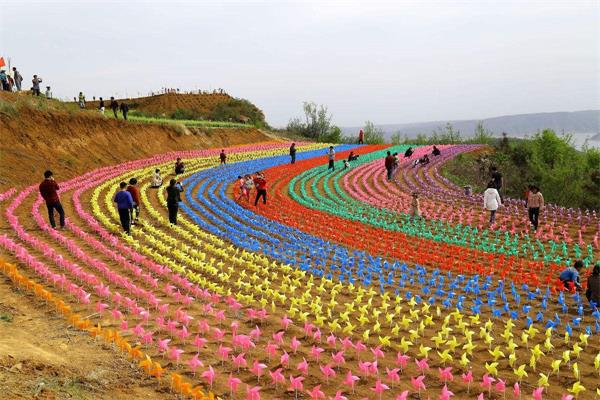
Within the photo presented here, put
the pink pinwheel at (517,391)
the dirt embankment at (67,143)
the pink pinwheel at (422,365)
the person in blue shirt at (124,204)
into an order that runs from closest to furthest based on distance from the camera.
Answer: the pink pinwheel at (517,391), the pink pinwheel at (422,365), the person in blue shirt at (124,204), the dirt embankment at (67,143)

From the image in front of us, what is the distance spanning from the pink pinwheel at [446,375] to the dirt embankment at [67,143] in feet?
59.0

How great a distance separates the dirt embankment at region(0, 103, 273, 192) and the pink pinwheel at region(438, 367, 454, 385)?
59.0 feet

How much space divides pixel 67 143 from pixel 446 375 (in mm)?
24543

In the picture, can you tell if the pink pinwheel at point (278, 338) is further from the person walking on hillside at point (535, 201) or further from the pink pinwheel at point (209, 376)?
the person walking on hillside at point (535, 201)

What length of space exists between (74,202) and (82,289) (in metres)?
10.0

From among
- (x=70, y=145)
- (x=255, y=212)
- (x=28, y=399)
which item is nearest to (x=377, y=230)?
(x=255, y=212)

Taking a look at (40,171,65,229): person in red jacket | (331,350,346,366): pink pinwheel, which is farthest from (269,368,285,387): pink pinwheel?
(40,171,65,229): person in red jacket

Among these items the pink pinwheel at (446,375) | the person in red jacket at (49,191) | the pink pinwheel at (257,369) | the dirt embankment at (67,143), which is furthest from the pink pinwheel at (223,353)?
the dirt embankment at (67,143)

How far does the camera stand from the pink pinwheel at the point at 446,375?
713cm

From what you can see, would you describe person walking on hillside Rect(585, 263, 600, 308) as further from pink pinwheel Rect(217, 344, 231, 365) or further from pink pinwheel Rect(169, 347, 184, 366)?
pink pinwheel Rect(169, 347, 184, 366)

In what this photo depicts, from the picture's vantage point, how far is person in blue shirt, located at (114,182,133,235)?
14.4 metres

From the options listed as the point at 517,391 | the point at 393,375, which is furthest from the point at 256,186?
the point at 517,391

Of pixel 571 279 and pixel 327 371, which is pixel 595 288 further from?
pixel 327 371

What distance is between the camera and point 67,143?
2691 cm
